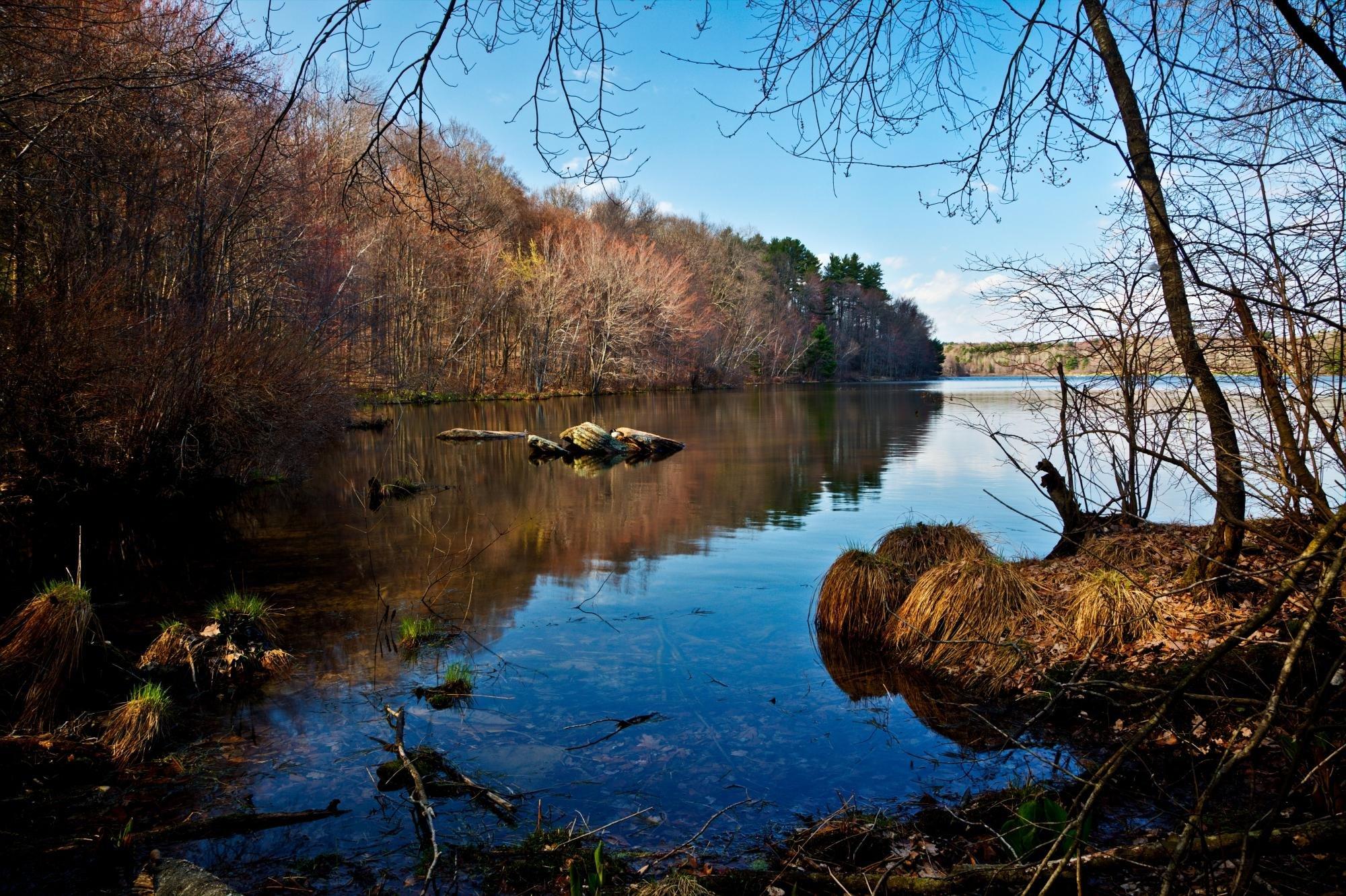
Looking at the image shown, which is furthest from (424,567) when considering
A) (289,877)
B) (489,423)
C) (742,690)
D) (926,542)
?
(489,423)

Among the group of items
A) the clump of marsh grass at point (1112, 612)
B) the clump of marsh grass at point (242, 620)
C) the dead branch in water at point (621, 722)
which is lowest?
the dead branch in water at point (621, 722)

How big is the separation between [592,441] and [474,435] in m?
4.91

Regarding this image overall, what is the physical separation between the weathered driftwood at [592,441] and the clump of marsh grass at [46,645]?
18.5 meters

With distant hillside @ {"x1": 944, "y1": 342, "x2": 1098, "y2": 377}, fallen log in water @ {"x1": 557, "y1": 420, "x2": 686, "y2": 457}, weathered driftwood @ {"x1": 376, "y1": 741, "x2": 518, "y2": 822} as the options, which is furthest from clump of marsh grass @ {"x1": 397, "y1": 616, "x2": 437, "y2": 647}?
fallen log in water @ {"x1": 557, "y1": 420, "x2": 686, "y2": 457}

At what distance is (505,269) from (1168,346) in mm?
47132

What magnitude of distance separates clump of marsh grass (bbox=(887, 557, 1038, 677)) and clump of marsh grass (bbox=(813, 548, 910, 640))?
301mm

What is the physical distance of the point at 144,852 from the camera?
13.4 ft

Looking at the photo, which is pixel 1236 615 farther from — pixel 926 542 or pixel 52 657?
pixel 52 657

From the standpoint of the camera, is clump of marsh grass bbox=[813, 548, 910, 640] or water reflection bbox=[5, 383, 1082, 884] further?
clump of marsh grass bbox=[813, 548, 910, 640]

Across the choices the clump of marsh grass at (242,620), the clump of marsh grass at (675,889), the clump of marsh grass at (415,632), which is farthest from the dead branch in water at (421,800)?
the clump of marsh grass at (242,620)

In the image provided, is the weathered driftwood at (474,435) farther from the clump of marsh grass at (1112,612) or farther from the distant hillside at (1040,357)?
the clump of marsh grass at (1112,612)

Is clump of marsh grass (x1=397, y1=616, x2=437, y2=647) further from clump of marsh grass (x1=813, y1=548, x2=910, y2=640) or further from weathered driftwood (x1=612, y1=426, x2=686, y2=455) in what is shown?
weathered driftwood (x1=612, y1=426, x2=686, y2=455)

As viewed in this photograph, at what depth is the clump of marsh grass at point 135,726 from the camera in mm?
5180

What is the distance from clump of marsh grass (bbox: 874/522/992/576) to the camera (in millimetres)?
8906
